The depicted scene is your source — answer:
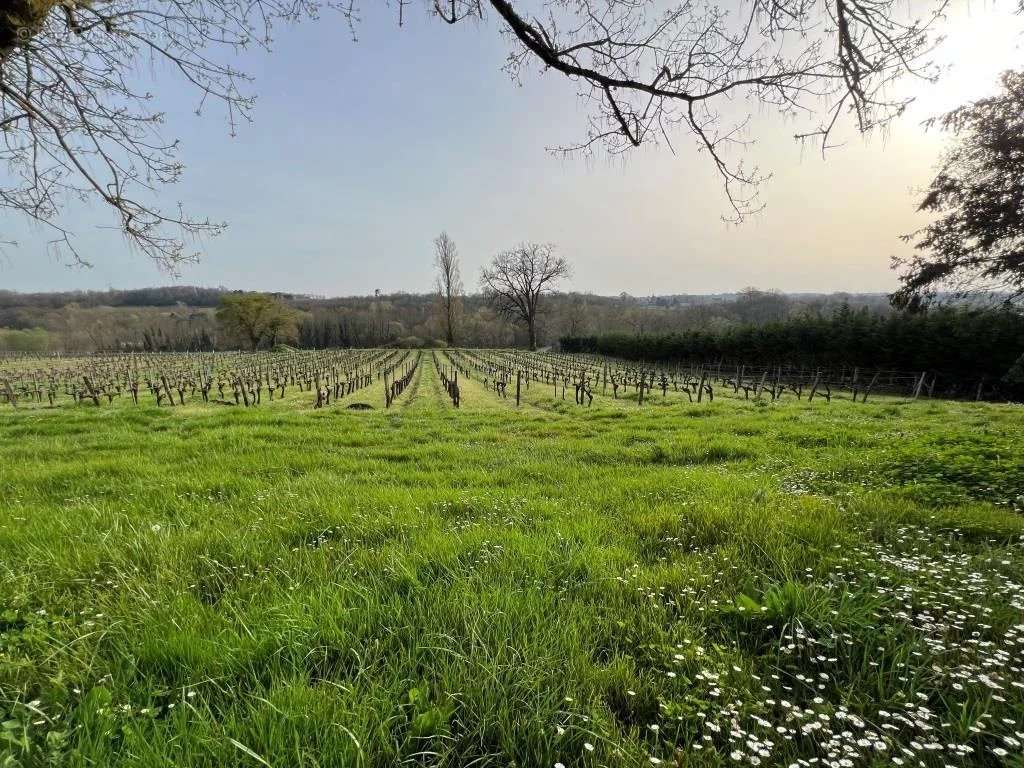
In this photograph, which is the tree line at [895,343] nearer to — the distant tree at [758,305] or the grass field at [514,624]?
the grass field at [514,624]

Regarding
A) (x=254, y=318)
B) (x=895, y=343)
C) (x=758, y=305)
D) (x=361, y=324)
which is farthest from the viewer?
(x=361, y=324)

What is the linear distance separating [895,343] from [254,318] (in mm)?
93022

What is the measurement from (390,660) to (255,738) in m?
0.49

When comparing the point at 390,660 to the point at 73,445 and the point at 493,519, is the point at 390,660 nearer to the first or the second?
the point at 493,519

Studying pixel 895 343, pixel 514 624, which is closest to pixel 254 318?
pixel 895 343

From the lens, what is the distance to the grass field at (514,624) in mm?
1410

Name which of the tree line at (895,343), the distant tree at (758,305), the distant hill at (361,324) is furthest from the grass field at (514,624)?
the distant tree at (758,305)

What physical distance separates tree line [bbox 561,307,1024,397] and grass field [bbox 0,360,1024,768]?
2503 centimetres

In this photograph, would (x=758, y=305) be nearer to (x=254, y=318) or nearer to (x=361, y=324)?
(x=361, y=324)

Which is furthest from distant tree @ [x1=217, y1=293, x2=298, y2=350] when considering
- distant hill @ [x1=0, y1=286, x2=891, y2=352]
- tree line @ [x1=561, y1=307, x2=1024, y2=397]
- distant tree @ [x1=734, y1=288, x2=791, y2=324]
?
distant tree @ [x1=734, y1=288, x2=791, y2=324]

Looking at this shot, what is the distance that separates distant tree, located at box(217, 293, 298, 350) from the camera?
3337 inches

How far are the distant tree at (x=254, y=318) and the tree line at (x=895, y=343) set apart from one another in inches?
3063

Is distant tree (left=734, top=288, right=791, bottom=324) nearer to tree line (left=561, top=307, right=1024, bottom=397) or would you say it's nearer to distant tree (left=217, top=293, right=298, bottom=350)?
tree line (left=561, top=307, right=1024, bottom=397)

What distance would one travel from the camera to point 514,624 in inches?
76.9
